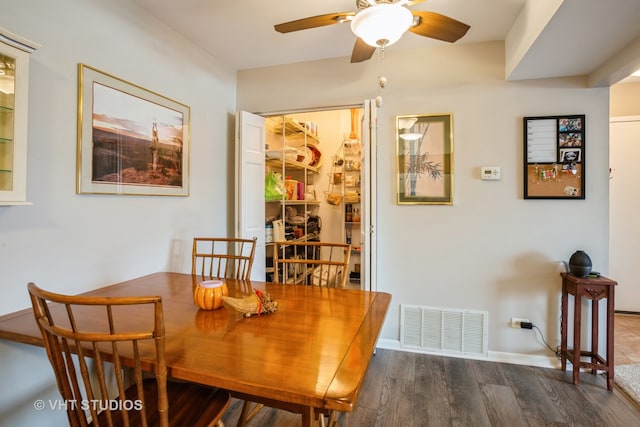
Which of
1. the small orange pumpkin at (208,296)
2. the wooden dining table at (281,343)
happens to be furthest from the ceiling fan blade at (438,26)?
the small orange pumpkin at (208,296)

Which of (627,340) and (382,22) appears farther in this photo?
(627,340)

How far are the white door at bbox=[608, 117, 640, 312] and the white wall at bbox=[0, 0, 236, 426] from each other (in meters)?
4.32

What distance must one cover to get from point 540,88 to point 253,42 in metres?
2.26

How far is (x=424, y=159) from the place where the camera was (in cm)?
261

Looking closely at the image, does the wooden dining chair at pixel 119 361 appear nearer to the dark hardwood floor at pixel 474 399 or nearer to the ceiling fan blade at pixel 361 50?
the dark hardwood floor at pixel 474 399

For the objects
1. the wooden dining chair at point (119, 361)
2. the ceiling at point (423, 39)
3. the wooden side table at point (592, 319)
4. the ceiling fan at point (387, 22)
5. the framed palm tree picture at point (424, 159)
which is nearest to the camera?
the wooden dining chair at point (119, 361)

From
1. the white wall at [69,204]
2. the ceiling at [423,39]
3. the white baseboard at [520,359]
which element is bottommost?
the white baseboard at [520,359]

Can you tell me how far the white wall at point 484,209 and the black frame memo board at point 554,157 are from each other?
0.05 metres

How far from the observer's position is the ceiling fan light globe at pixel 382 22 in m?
1.38

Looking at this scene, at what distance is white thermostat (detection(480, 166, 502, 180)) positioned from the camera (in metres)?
2.46

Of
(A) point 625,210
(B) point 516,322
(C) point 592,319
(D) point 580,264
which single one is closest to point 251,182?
(B) point 516,322

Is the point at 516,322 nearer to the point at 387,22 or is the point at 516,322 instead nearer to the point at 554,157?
the point at 554,157

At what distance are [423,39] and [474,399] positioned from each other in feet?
8.49

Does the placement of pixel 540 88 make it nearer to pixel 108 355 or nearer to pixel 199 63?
pixel 199 63
